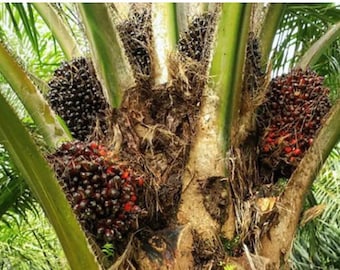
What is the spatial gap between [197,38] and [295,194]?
59 centimetres

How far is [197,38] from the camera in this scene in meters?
1.88

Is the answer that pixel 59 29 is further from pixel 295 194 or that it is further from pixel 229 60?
pixel 295 194

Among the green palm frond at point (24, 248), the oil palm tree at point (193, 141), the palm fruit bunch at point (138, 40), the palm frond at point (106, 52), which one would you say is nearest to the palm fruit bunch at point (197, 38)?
the oil palm tree at point (193, 141)

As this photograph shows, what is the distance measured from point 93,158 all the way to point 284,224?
1.71 ft

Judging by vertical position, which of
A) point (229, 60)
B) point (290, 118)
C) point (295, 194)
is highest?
point (229, 60)

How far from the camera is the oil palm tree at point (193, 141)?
1.56 metres

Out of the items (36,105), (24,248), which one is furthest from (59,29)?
(24,248)

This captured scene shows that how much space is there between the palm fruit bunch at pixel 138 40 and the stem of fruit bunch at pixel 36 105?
0.28 metres

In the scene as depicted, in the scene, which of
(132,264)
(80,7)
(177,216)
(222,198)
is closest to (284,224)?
(222,198)

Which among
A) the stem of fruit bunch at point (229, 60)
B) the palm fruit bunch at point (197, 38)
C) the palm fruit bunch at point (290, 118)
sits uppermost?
the palm fruit bunch at point (197, 38)

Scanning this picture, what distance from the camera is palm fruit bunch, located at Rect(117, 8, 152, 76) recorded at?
1.85 m

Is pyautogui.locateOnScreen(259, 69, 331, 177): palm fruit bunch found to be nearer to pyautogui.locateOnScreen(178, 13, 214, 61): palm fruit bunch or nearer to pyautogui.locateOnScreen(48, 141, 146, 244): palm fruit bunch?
pyautogui.locateOnScreen(178, 13, 214, 61): palm fruit bunch

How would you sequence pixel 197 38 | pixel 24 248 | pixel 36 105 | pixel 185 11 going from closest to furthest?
pixel 36 105, pixel 197 38, pixel 185 11, pixel 24 248

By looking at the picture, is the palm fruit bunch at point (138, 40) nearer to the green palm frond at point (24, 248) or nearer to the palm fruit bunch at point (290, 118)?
the palm fruit bunch at point (290, 118)
